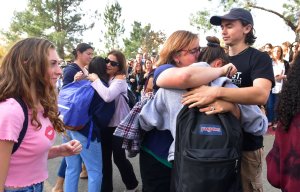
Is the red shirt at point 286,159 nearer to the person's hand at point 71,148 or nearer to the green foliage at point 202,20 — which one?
the person's hand at point 71,148

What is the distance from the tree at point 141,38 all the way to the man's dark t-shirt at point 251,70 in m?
55.4

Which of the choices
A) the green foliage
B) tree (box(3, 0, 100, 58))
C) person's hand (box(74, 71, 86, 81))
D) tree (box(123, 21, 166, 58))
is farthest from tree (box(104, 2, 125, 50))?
person's hand (box(74, 71, 86, 81))

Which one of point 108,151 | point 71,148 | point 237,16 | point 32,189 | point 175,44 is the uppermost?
point 237,16

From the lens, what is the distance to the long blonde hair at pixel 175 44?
229cm

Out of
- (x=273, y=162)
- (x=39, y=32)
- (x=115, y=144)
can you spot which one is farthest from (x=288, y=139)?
(x=39, y=32)

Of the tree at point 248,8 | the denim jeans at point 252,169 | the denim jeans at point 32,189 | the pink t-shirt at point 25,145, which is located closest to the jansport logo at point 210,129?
the denim jeans at point 252,169

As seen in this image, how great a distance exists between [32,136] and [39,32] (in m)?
44.5

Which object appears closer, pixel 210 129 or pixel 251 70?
pixel 210 129

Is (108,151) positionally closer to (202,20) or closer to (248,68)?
(248,68)

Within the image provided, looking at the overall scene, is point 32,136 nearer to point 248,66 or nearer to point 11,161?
point 11,161

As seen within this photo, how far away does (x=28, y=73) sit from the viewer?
1841mm

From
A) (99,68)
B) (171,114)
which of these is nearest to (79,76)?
(99,68)

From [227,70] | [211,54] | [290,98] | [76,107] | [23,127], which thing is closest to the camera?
[290,98]

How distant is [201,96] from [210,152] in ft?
0.98
